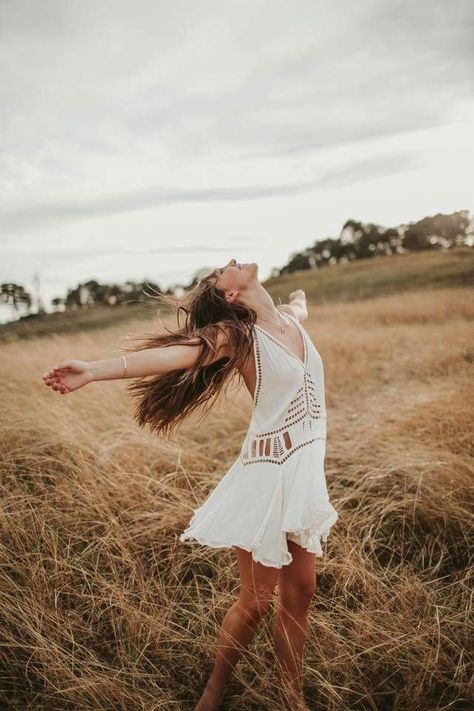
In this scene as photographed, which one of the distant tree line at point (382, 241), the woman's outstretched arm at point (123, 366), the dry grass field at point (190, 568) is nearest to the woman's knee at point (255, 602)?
the dry grass field at point (190, 568)

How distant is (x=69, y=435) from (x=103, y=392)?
164 centimetres

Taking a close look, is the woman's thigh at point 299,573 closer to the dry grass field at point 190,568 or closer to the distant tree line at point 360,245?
the dry grass field at point 190,568

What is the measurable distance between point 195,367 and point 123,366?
0.36 meters

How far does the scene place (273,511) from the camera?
Answer: 6.36 feet

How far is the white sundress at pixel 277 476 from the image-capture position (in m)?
1.90

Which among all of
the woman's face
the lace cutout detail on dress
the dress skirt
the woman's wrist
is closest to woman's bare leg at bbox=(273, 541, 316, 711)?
the dress skirt

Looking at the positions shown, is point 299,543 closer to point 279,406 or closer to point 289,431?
point 289,431

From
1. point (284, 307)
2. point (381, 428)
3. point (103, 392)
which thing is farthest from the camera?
point (103, 392)

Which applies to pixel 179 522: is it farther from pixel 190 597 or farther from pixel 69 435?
pixel 69 435

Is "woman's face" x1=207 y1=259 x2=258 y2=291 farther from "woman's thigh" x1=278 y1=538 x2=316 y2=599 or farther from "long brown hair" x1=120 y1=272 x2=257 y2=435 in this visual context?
"woman's thigh" x1=278 y1=538 x2=316 y2=599

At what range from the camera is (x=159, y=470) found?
3.97 meters

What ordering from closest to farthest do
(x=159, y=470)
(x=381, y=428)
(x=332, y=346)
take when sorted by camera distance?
1. (x=159, y=470)
2. (x=381, y=428)
3. (x=332, y=346)

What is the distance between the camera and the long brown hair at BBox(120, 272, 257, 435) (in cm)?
211

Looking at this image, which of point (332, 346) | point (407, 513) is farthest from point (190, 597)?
point (332, 346)
